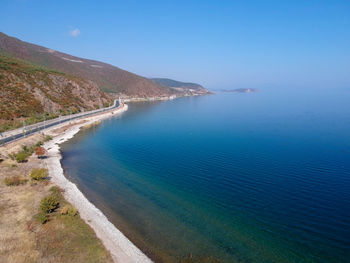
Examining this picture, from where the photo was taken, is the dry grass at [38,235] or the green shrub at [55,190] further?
the green shrub at [55,190]

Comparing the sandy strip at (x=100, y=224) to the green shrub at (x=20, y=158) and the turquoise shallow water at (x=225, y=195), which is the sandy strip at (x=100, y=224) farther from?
the green shrub at (x=20, y=158)

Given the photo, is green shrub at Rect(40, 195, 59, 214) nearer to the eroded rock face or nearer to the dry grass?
the dry grass

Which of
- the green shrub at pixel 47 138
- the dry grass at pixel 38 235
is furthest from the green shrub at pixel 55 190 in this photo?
the green shrub at pixel 47 138

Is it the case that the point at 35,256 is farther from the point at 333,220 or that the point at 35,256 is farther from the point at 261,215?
the point at 333,220

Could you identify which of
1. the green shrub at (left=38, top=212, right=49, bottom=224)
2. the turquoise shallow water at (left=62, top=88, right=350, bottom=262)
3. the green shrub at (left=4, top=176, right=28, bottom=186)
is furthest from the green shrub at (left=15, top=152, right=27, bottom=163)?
the green shrub at (left=38, top=212, right=49, bottom=224)

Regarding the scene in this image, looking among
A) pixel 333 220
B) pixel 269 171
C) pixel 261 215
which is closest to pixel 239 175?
pixel 269 171

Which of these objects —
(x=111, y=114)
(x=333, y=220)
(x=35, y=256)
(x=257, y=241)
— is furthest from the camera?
(x=111, y=114)

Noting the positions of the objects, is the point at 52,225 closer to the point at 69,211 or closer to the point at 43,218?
the point at 43,218
